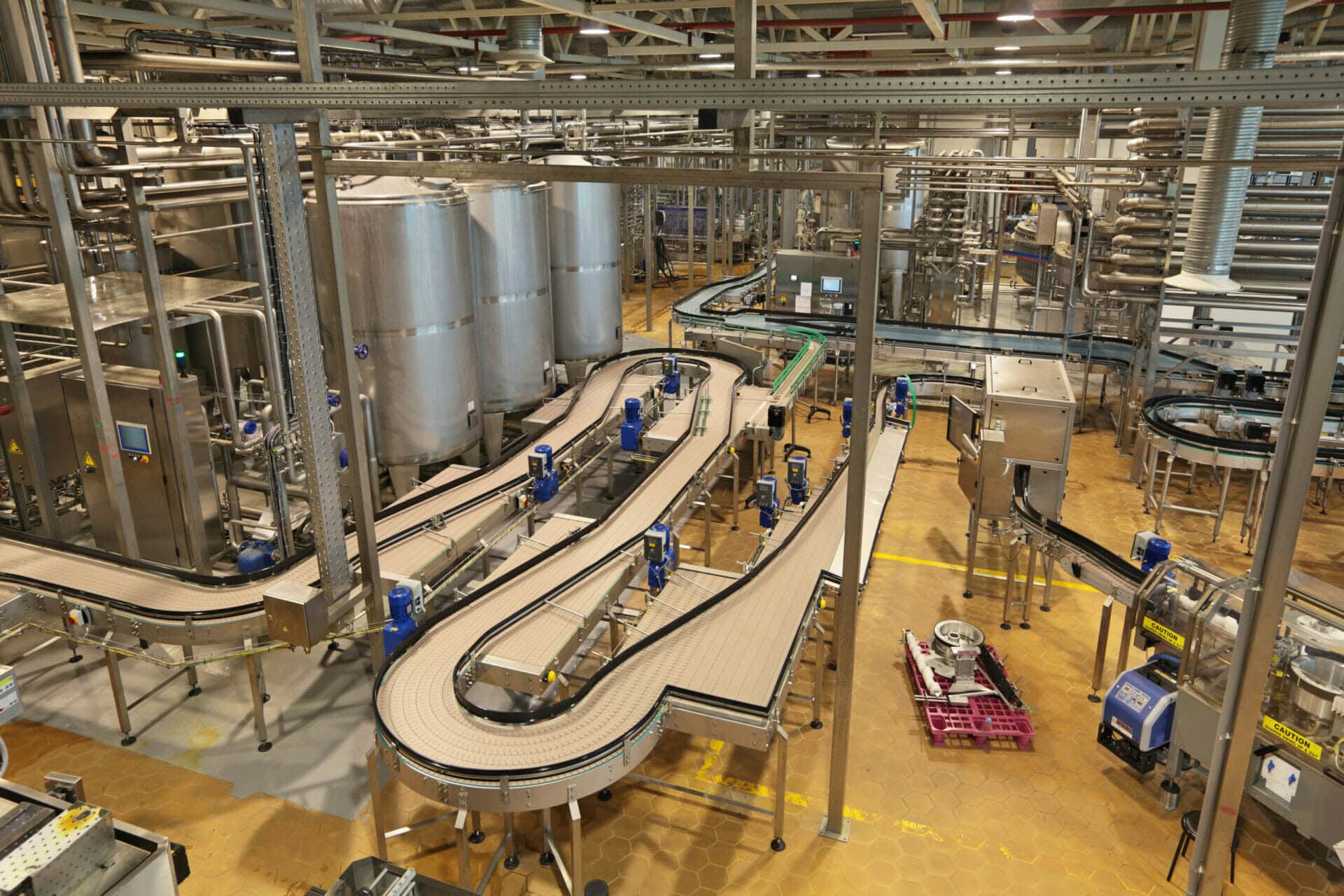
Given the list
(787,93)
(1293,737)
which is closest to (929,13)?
(787,93)

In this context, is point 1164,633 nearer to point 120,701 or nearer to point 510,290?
point 120,701

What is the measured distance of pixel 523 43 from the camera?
32.3ft

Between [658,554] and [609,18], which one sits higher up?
[609,18]

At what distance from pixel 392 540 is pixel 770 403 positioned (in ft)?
13.1

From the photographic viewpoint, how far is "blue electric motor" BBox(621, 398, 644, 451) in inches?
328

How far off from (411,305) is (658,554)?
12.2 feet

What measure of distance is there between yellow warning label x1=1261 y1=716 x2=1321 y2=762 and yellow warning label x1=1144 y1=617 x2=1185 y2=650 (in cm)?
58

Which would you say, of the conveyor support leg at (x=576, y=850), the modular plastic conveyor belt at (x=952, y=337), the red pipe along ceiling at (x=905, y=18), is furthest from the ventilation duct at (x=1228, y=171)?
the conveyor support leg at (x=576, y=850)

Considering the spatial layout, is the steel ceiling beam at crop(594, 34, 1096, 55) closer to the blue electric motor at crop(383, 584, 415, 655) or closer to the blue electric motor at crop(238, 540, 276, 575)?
the blue electric motor at crop(238, 540, 276, 575)

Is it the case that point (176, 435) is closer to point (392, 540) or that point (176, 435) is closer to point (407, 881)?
point (392, 540)

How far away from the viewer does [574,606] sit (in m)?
5.38

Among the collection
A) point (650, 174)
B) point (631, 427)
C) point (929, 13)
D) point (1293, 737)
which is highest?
point (929, 13)

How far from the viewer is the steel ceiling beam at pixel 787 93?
10.8ft

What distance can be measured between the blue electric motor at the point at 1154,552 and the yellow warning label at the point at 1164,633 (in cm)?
47
